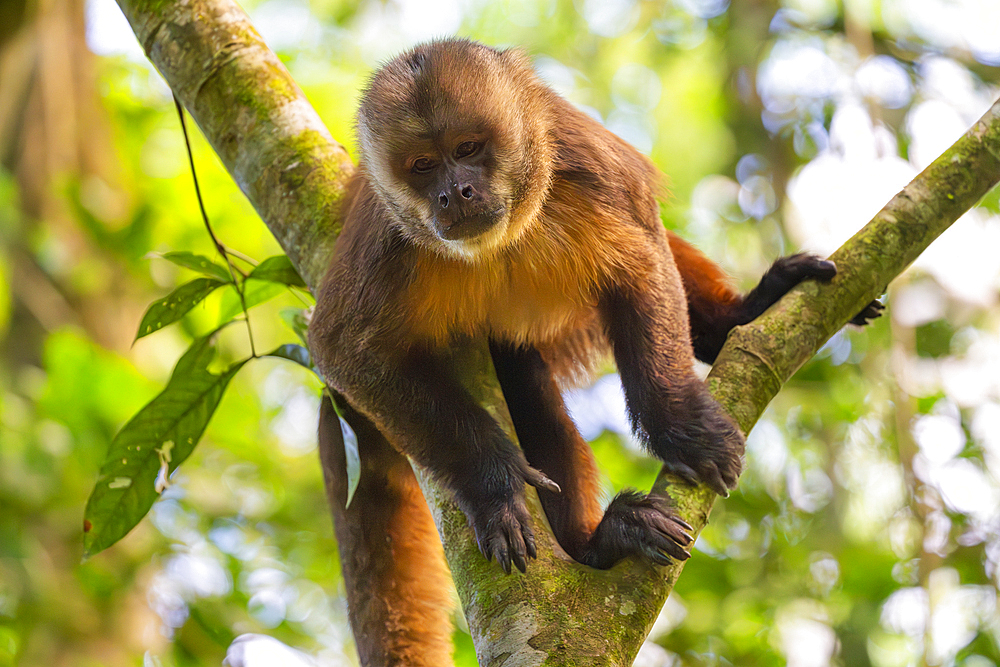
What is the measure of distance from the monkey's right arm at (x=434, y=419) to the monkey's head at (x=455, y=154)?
405 millimetres

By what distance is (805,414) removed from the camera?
524cm

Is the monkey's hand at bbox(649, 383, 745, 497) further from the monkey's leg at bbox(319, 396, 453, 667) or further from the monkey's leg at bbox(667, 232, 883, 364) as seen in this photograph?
the monkey's leg at bbox(319, 396, 453, 667)

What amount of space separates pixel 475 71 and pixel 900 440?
2.38 m

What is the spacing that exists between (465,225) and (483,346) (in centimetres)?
40

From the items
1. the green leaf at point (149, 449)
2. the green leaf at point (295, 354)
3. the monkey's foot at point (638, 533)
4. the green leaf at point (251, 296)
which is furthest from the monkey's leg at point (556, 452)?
the green leaf at point (149, 449)

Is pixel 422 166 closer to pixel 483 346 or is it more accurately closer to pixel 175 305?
pixel 483 346

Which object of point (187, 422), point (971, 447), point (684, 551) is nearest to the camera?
point (684, 551)

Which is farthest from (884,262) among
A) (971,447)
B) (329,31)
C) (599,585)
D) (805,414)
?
(329,31)

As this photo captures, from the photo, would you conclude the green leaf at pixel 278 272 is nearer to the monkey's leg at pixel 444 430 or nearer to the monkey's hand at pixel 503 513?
the monkey's leg at pixel 444 430

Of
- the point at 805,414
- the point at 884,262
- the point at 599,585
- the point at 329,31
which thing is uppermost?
the point at 329,31

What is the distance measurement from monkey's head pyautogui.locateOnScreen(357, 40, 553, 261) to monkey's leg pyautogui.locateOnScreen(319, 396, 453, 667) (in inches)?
31.6

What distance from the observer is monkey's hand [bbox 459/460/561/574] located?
2061 mm

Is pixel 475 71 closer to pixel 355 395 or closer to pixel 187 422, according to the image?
pixel 355 395

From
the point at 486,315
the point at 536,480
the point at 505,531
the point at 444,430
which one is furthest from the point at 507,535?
the point at 486,315
